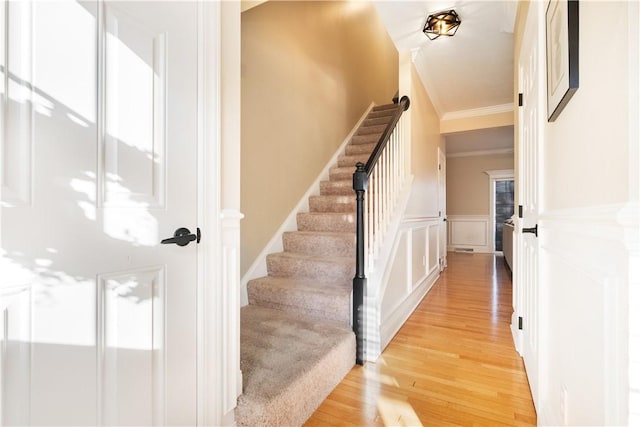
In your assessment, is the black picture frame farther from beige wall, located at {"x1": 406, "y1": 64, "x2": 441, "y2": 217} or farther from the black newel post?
beige wall, located at {"x1": 406, "y1": 64, "x2": 441, "y2": 217}

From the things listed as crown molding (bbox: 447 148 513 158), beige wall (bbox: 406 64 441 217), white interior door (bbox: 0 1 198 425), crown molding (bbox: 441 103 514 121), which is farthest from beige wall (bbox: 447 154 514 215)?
white interior door (bbox: 0 1 198 425)

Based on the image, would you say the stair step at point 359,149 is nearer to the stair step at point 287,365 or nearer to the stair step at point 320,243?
the stair step at point 320,243

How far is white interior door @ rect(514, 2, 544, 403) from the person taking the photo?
1.60 m

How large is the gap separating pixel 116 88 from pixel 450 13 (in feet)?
8.50

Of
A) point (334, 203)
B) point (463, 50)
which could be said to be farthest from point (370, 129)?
point (334, 203)

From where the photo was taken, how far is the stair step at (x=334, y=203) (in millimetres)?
3256

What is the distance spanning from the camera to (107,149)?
2.92ft

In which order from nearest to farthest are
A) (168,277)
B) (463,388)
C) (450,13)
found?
1. (168,277)
2. (463,388)
3. (450,13)

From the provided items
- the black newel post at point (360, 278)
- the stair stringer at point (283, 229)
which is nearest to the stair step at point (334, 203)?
the stair stringer at point (283, 229)

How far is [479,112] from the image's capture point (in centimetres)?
454

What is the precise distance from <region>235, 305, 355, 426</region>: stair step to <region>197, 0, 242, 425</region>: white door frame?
0.12 m

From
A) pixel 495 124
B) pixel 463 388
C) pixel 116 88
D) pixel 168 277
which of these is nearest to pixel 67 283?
pixel 168 277

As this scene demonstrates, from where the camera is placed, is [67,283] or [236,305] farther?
[236,305]

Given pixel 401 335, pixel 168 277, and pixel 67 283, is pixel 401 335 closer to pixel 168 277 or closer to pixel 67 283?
pixel 168 277
